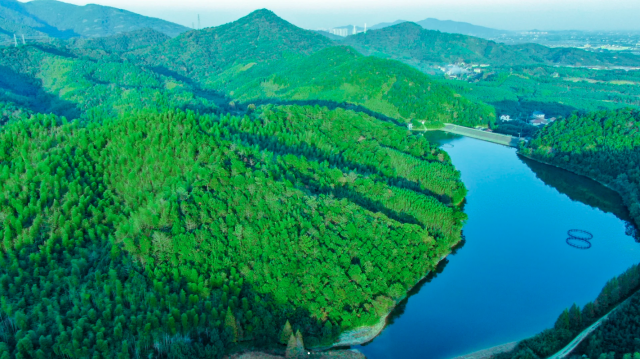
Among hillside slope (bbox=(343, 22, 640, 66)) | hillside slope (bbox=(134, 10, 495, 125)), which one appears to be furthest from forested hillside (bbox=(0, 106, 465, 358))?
hillside slope (bbox=(343, 22, 640, 66))

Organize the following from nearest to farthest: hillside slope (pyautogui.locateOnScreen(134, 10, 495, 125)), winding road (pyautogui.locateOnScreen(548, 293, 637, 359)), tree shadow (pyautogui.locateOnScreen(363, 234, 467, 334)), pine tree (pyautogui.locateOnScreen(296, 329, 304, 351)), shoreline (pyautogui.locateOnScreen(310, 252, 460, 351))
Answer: winding road (pyautogui.locateOnScreen(548, 293, 637, 359)) < pine tree (pyautogui.locateOnScreen(296, 329, 304, 351)) < shoreline (pyautogui.locateOnScreen(310, 252, 460, 351)) < tree shadow (pyautogui.locateOnScreen(363, 234, 467, 334)) < hillside slope (pyautogui.locateOnScreen(134, 10, 495, 125))

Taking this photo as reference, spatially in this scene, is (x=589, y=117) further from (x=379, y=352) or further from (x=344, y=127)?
(x=379, y=352)

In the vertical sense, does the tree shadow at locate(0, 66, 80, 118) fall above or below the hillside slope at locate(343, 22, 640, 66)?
below

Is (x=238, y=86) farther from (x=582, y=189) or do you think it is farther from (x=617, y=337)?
(x=617, y=337)

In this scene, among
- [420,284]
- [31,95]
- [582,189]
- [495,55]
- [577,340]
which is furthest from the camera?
[495,55]

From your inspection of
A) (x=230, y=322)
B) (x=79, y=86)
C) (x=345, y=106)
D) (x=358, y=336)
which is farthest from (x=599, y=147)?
(x=79, y=86)

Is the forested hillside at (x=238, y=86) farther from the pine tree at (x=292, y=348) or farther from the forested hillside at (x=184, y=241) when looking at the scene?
the pine tree at (x=292, y=348)

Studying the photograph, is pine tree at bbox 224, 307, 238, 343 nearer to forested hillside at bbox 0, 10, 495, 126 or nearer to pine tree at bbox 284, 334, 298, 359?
pine tree at bbox 284, 334, 298, 359
